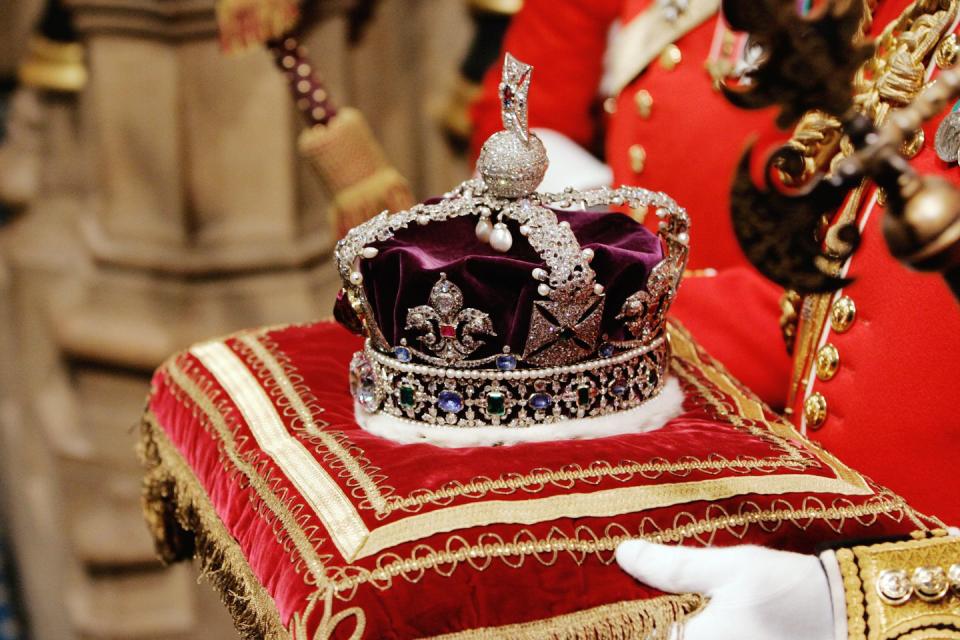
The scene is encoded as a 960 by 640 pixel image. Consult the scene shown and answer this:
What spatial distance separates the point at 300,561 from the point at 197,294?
1.05m

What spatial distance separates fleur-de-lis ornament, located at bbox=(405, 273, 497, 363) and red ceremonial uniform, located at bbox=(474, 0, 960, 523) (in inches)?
8.5

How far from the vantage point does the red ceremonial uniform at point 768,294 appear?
670 millimetres

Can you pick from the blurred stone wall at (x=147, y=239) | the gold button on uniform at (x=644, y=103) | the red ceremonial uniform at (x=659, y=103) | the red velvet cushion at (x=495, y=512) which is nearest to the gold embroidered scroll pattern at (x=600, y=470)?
the red velvet cushion at (x=495, y=512)

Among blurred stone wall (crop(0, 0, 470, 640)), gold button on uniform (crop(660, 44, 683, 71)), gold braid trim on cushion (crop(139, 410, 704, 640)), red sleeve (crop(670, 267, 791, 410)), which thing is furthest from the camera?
blurred stone wall (crop(0, 0, 470, 640))

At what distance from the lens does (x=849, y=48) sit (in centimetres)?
44

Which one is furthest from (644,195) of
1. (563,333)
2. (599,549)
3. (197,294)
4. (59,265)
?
(59,265)

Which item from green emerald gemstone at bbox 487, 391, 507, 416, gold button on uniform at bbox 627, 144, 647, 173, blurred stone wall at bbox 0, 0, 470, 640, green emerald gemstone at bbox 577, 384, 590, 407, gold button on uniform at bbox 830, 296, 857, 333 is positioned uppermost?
gold button on uniform at bbox 627, 144, 647, 173

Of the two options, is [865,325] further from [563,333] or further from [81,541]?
[81,541]

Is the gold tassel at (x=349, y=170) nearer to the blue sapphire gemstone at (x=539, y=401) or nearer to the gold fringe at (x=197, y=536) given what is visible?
the gold fringe at (x=197, y=536)

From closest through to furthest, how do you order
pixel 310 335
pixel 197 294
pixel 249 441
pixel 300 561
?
1. pixel 300 561
2. pixel 249 441
3. pixel 310 335
4. pixel 197 294

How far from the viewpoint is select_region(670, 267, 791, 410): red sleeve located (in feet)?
2.79

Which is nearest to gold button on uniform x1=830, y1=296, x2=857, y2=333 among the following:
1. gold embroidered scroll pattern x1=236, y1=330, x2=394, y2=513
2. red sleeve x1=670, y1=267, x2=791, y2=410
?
red sleeve x1=670, y1=267, x2=791, y2=410

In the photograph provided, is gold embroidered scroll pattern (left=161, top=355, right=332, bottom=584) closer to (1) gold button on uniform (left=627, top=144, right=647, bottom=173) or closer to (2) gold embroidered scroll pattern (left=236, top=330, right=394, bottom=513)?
(2) gold embroidered scroll pattern (left=236, top=330, right=394, bottom=513)

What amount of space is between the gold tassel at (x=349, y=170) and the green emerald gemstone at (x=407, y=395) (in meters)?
0.58
